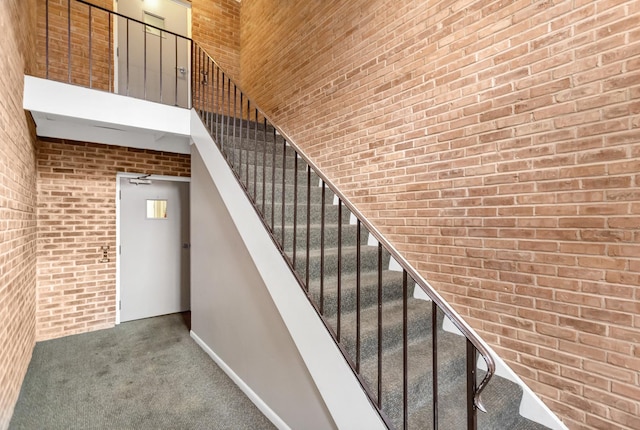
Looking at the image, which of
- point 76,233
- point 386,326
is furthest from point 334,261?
point 76,233

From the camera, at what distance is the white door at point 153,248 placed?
14.0ft

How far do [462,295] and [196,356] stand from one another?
9.12 feet

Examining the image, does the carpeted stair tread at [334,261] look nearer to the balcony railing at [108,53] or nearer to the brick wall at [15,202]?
the brick wall at [15,202]

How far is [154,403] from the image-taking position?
244 centimetres

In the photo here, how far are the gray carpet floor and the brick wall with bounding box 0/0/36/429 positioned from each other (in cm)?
18

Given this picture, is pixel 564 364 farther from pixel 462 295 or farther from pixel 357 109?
pixel 357 109

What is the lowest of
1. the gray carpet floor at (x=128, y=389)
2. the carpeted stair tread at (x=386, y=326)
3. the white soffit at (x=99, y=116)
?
the gray carpet floor at (x=128, y=389)

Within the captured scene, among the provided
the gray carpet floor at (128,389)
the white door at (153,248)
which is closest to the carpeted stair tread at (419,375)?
the gray carpet floor at (128,389)

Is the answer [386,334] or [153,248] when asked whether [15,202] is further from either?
[386,334]

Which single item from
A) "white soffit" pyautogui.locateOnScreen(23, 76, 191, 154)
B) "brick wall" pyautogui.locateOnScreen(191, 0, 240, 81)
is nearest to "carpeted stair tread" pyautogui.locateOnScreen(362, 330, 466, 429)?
"white soffit" pyautogui.locateOnScreen(23, 76, 191, 154)

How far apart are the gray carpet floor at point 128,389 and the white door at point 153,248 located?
0.79m

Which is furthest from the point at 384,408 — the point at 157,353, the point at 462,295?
the point at 157,353

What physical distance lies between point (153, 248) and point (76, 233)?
943mm

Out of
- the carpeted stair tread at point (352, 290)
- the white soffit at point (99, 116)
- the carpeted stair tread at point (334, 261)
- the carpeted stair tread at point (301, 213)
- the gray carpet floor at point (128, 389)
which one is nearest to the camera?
the carpeted stair tread at point (352, 290)
